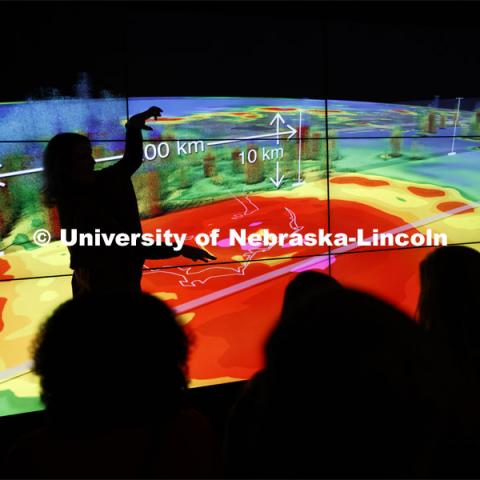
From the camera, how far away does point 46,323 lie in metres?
0.79

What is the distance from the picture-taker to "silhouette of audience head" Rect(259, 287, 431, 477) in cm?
50

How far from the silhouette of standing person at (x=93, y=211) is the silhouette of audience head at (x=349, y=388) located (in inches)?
56.0

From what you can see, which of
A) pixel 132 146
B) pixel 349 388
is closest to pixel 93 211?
pixel 132 146

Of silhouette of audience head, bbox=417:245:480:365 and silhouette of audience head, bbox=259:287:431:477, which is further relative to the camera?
silhouette of audience head, bbox=417:245:480:365

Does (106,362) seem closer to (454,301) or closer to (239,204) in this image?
(454,301)

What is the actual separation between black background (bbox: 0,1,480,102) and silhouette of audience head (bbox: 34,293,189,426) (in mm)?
2065

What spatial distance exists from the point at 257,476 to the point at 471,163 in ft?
13.1

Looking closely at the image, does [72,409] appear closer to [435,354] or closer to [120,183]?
[435,354]

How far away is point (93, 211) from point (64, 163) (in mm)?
217

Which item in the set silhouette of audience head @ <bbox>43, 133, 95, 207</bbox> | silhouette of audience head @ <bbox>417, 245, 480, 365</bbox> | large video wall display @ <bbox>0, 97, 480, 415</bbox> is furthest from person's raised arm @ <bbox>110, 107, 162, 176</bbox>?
silhouette of audience head @ <bbox>417, 245, 480, 365</bbox>

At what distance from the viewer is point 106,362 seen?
29.8 inches

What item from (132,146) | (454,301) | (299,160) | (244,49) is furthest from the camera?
(299,160)

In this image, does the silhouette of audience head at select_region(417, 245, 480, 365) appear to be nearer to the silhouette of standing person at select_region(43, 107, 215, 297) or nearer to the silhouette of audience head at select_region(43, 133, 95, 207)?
the silhouette of standing person at select_region(43, 107, 215, 297)

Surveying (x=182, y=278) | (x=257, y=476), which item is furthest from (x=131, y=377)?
(x=182, y=278)
